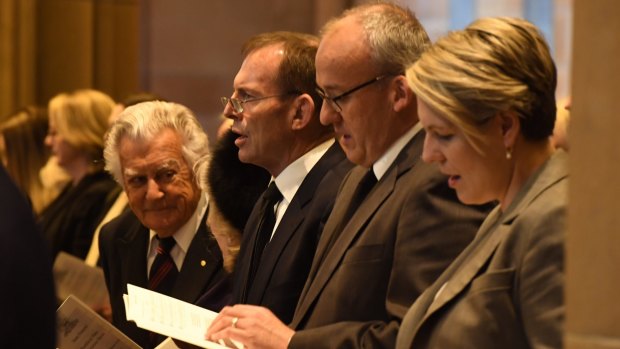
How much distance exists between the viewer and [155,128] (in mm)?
4723

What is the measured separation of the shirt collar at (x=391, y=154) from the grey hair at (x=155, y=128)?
1385mm

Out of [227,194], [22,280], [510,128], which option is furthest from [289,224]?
[22,280]

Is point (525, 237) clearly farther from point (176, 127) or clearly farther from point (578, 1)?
point (176, 127)

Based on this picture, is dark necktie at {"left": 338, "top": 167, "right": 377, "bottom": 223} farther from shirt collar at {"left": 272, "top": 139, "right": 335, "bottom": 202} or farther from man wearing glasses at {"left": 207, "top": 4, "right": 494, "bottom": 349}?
shirt collar at {"left": 272, "top": 139, "right": 335, "bottom": 202}

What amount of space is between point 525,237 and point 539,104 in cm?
33


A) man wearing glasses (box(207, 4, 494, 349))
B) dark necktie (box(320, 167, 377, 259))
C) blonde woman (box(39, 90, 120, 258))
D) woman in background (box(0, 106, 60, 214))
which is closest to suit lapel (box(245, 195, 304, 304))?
man wearing glasses (box(207, 4, 494, 349))

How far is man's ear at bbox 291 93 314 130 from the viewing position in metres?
4.11

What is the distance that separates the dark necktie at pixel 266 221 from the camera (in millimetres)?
4047

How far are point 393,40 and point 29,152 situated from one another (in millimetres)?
4598

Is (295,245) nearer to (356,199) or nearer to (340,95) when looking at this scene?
(356,199)

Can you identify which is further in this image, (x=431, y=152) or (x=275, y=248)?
(x=275, y=248)

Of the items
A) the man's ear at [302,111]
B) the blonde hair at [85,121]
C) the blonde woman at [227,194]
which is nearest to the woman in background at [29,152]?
the blonde hair at [85,121]

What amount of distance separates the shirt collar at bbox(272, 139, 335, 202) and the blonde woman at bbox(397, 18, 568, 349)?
1287 millimetres

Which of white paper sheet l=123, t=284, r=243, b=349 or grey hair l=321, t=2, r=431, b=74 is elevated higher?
grey hair l=321, t=2, r=431, b=74
